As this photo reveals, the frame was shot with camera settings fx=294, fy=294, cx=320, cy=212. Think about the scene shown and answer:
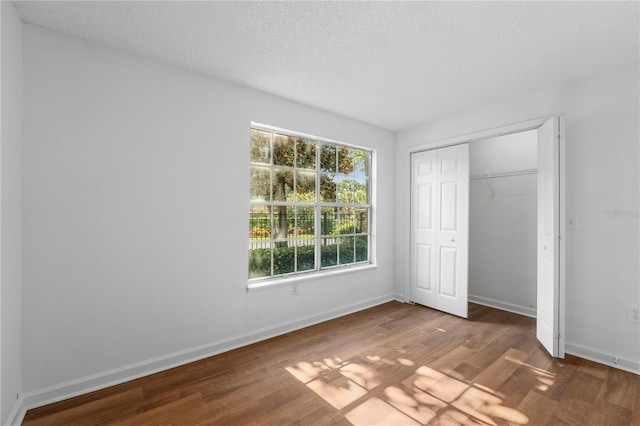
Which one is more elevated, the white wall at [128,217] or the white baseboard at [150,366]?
the white wall at [128,217]

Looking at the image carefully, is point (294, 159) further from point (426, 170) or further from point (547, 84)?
point (547, 84)

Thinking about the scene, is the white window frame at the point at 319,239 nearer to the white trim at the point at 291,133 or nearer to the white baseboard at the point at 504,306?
the white trim at the point at 291,133

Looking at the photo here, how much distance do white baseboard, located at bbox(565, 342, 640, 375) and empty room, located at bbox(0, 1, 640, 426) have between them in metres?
0.02

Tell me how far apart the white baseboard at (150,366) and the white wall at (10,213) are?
0.17 meters

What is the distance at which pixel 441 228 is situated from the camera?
13.4ft

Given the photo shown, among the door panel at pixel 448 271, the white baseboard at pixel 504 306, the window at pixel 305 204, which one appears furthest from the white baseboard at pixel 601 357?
the window at pixel 305 204

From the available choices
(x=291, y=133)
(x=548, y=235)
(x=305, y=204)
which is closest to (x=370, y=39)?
(x=291, y=133)

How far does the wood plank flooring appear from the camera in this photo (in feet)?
6.37

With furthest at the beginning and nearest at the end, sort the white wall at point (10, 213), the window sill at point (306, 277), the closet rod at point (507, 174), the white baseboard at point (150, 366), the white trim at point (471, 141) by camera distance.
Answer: the closet rod at point (507, 174) → the window sill at point (306, 277) → the white trim at point (471, 141) → the white baseboard at point (150, 366) → the white wall at point (10, 213)

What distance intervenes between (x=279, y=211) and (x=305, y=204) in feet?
1.23

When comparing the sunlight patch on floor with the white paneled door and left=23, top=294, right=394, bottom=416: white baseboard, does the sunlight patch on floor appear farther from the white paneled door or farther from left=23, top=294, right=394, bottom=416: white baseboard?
the white paneled door

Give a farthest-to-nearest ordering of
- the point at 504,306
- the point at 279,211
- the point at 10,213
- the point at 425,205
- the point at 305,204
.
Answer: the point at 425,205 → the point at 504,306 → the point at 305,204 → the point at 279,211 → the point at 10,213

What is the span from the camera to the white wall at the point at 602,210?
102 inches

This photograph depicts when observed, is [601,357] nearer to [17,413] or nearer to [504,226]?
[504,226]
